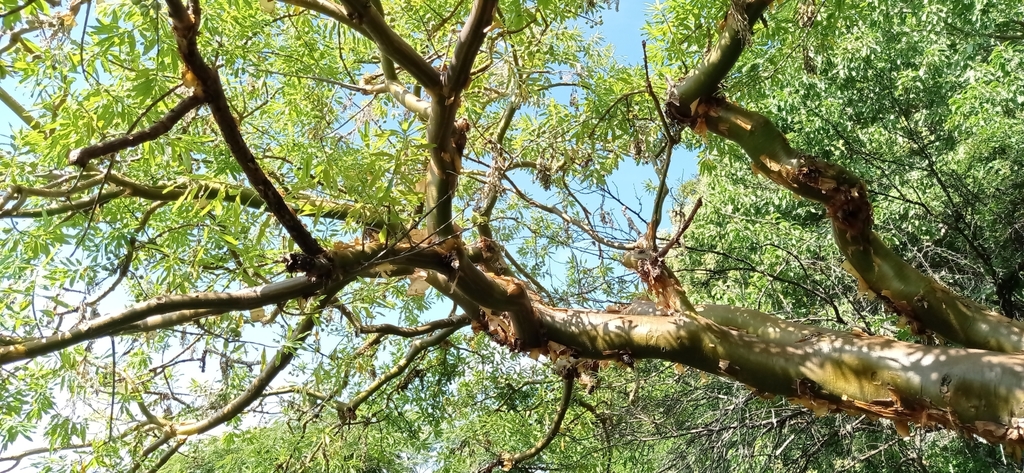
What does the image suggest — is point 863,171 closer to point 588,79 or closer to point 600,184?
point 588,79

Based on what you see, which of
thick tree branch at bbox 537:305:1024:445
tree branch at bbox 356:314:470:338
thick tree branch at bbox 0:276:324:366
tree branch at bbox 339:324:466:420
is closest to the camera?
thick tree branch at bbox 537:305:1024:445

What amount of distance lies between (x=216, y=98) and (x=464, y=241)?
2442 millimetres

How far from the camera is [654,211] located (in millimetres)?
2330

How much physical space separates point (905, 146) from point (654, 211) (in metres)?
3.63

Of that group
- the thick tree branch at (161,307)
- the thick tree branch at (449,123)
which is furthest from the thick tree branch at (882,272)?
the thick tree branch at (161,307)

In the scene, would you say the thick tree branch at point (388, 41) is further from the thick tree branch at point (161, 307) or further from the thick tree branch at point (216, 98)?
the thick tree branch at point (161, 307)

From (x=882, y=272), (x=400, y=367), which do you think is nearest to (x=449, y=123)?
(x=882, y=272)

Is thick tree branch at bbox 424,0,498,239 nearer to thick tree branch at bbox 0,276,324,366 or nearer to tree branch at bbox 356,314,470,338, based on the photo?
thick tree branch at bbox 0,276,324,366

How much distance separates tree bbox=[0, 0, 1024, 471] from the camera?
1.97 metres

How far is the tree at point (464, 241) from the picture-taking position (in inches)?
77.5

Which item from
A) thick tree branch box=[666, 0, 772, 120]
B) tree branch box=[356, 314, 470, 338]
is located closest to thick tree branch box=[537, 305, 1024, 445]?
thick tree branch box=[666, 0, 772, 120]

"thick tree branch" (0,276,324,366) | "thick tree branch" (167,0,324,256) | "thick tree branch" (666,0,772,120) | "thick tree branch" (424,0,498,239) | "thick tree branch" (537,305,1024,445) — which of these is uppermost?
"thick tree branch" (666,0,772,120)

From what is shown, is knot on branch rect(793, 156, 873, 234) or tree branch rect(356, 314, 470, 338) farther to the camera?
tree branch rect(356, 314, 470, 338)

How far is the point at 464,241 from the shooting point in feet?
12.8
